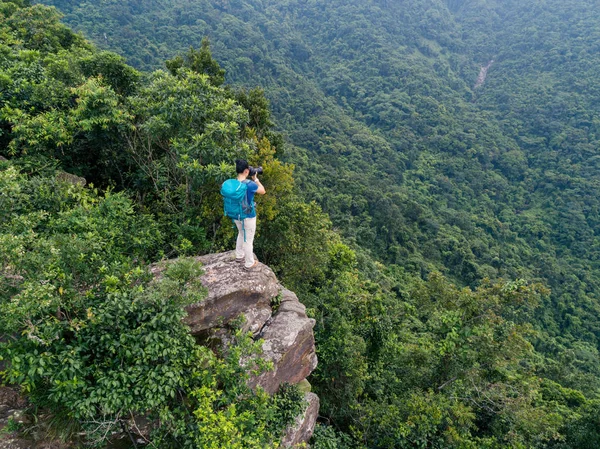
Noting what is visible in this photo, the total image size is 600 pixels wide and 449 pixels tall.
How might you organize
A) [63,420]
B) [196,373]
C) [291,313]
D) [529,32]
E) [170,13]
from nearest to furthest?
[63,420] < [196,373] < [291,313] < [170,13] < [529,32]

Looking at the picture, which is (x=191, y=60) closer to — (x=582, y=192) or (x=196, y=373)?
(x=196, y=373)

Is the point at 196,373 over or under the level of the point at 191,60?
under

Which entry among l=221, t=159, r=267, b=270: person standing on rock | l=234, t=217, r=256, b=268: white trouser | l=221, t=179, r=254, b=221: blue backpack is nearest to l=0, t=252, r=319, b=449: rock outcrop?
l=234, t=217, r=256, b=268: white trouser

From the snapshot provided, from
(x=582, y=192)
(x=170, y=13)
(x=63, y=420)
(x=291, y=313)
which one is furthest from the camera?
(x=170, y=13)

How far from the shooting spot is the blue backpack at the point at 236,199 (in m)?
6.09

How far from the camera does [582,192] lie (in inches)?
2452

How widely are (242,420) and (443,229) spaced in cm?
5291

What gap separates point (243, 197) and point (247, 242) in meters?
1.15

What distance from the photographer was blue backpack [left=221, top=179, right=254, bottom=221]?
20.0 ft

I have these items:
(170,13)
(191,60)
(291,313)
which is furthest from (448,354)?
(170,13)

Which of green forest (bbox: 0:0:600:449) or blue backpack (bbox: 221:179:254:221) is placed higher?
blue backpack (bbox: 221:179:254:221)

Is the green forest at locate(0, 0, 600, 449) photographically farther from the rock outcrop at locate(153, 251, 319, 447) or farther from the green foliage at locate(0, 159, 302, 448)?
the rock outcrop at locate(153, 251, 319, 447)

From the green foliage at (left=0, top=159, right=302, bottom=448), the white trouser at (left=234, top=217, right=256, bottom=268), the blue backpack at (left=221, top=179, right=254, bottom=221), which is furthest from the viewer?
the white trouser at (left=234, top=217, right=256, bottom=268)

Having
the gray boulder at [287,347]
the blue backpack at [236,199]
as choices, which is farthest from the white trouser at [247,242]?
the gray boulder at [287,347]
